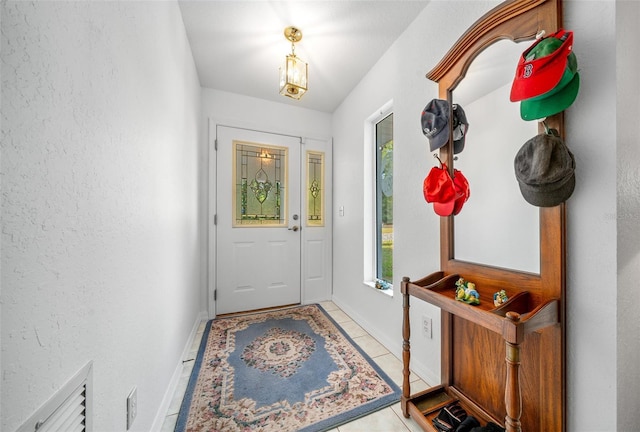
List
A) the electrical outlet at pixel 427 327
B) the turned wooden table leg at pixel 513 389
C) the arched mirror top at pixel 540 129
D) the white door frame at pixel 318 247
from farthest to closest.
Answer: the white door frame at pixel 318 247 → the electrical outlet at pixel 427 327 → the arched mirror top at pixel 540 129 → the turned wooden table leg at pixel 513 389

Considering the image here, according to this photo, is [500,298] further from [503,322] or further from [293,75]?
[293,75]

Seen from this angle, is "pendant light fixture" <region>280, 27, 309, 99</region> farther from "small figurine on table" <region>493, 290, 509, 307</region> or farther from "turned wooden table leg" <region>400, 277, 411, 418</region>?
"small figurine on table" <region>493, 290, 509, 307</region>

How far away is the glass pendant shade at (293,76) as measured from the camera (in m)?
1.73

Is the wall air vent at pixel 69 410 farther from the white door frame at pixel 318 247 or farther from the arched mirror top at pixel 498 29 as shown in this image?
the white door frame at pixel 318 247

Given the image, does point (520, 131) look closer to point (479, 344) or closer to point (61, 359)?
point (479, 344)

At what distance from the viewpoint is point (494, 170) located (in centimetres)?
120

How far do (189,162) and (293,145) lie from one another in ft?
4.17

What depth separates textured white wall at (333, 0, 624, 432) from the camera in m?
0.85

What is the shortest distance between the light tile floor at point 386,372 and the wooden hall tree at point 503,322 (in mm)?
86

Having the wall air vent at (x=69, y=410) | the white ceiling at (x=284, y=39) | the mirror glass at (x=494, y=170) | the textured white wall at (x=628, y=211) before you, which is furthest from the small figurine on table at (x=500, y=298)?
the white ceiling at (x=284, y=39)

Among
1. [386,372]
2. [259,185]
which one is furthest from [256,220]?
[386,372]

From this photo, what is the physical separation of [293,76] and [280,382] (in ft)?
6.99

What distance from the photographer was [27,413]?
49 cm

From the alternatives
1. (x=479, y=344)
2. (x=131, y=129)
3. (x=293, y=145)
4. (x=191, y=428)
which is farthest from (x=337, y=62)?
(x=191, y=428)
